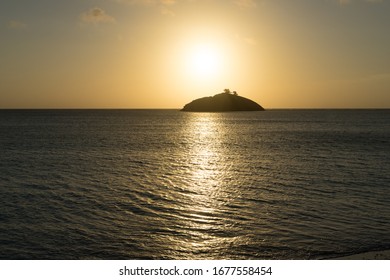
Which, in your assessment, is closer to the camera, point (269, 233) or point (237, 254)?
point (237, 254)

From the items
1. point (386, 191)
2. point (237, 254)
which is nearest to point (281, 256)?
point (237, 254)

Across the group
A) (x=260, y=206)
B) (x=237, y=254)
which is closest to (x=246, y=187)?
(x=260, y=206)

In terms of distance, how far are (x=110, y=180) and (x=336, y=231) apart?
1046 inches

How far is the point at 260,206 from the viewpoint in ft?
104

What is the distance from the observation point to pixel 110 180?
43688 millimetres

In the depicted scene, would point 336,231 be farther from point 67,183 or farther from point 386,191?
point 67,183

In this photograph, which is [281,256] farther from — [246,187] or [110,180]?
[110,180]

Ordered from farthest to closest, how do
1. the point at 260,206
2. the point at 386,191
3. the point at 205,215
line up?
the point at 386,191 → the point at 260,206 → the point at 205,215
